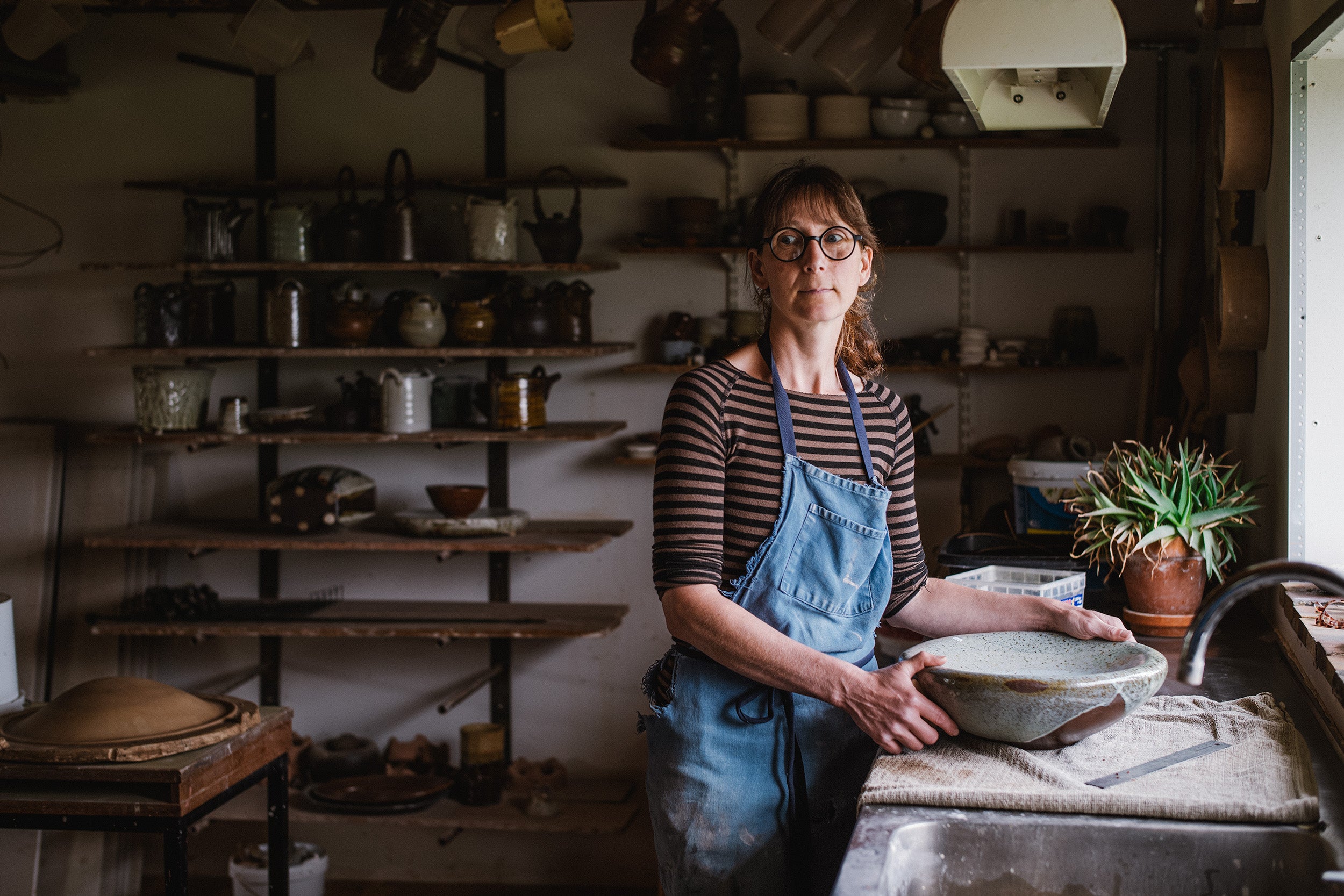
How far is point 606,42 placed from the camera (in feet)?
13.2

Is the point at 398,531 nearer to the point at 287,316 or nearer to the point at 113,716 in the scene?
the point at 287,316

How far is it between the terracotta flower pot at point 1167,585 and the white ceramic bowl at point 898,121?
72.6 inches

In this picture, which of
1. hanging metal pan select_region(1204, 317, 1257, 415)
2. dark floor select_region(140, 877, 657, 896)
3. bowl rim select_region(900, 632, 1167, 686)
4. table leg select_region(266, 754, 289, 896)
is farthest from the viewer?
dark floor select_region(140, 877, 657, 896)

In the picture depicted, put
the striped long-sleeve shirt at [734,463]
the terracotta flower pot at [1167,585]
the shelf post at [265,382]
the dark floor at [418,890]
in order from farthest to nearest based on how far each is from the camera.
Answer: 1. the shelf post at [265,382]
2. the dark floor at [418,890]
3. the terracotta flower pot at [1167,585]
4. the striped long-sleeve shirt at [734,463]

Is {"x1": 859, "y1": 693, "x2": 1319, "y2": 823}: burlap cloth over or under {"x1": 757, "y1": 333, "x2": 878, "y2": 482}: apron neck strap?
under

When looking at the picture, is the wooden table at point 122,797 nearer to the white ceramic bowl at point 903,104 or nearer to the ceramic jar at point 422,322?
the ceramic jar at point 422,322

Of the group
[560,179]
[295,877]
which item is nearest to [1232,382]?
[560,179]

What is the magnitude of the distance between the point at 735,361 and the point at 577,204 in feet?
7.43

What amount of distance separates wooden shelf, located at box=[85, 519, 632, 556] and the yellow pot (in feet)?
4.87

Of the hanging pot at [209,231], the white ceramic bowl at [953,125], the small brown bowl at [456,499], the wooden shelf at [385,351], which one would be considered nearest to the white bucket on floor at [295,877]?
the small brown bowl at [456,499]

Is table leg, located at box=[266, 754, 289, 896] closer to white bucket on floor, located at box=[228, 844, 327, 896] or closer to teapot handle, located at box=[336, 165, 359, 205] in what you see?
white bucket on floor, located at box=[228, 844, 327, 896]

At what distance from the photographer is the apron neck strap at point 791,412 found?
1651 millimetres

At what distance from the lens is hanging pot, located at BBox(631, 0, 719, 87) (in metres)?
3.30

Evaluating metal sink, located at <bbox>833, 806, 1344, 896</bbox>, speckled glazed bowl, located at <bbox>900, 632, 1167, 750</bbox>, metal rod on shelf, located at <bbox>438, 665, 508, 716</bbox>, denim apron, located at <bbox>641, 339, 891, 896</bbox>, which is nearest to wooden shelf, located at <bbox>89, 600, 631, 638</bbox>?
metal rod on shelf, located at <bbox>438, 665, 508, 716</bbox>
